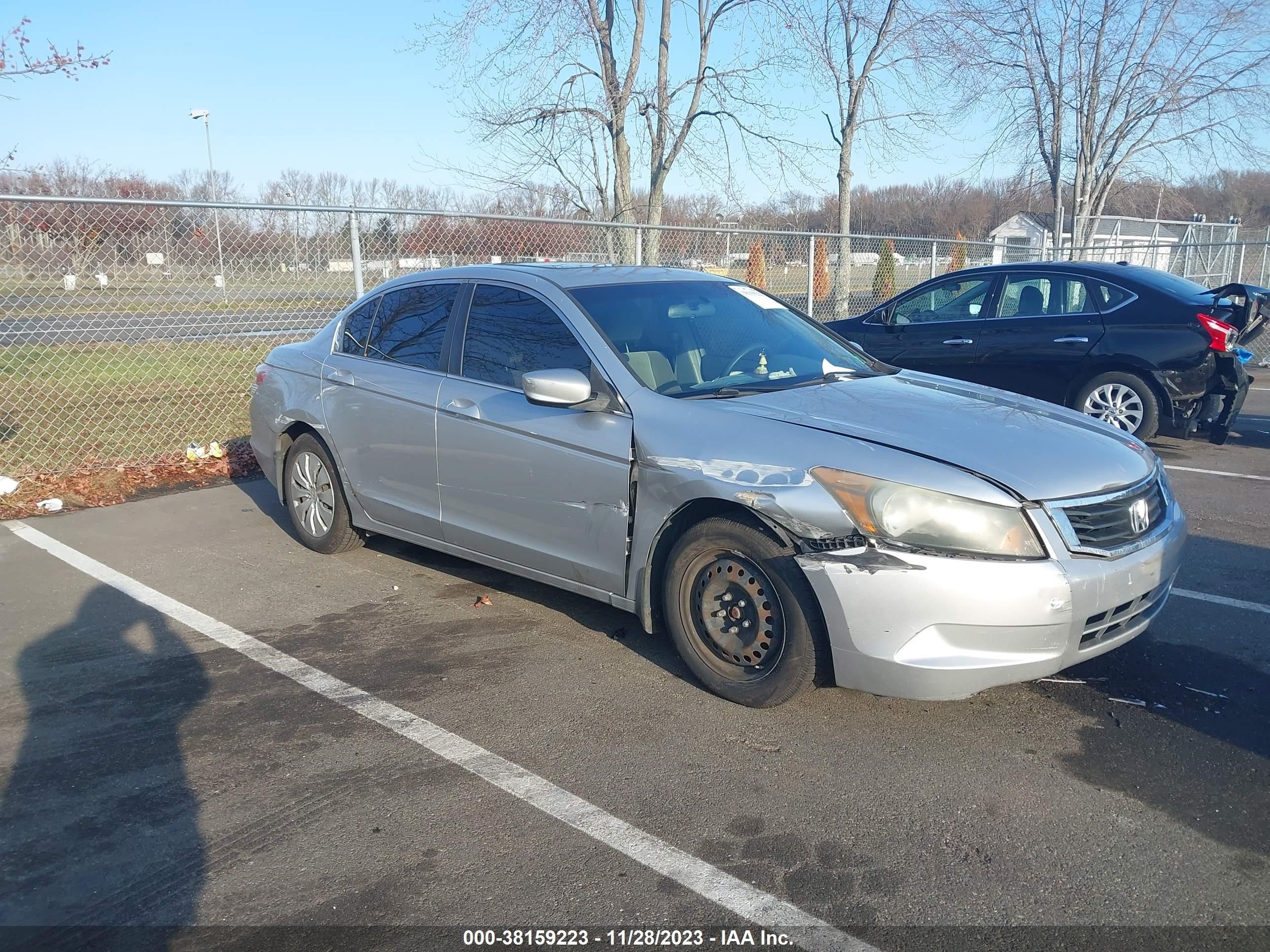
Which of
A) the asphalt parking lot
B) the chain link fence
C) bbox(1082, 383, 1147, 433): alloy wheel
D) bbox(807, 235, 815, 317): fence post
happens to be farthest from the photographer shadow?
bbox(807, 235, 815, 317): fence post

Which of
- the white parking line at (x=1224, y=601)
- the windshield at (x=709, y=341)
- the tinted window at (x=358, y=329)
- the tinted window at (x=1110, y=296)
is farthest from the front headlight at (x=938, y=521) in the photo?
the tinted window at (x=1110, y=296)

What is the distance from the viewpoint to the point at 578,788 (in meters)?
3.40

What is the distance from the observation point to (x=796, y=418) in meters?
3.96

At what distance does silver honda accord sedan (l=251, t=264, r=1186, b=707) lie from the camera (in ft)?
11.3

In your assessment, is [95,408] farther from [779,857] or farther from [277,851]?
[779,857]

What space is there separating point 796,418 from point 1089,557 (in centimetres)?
115

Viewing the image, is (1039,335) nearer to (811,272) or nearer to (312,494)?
(811,272)

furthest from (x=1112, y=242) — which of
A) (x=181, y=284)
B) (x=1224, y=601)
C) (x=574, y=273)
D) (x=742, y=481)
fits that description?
(x=742, y=481)

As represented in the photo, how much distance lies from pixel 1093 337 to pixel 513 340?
236 inches

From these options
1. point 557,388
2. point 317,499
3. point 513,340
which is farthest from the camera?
point 317,499

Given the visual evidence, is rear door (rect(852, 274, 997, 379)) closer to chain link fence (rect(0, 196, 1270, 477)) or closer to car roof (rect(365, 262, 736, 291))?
chain link fence (rect(0, 196, 1270, 477))

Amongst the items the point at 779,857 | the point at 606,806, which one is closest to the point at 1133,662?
the point at 779,857

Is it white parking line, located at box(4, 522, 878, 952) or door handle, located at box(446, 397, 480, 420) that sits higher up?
door handle, located at box(446, 397, 480, 420)

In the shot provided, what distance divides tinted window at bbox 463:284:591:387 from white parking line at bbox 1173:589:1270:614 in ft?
10.5
